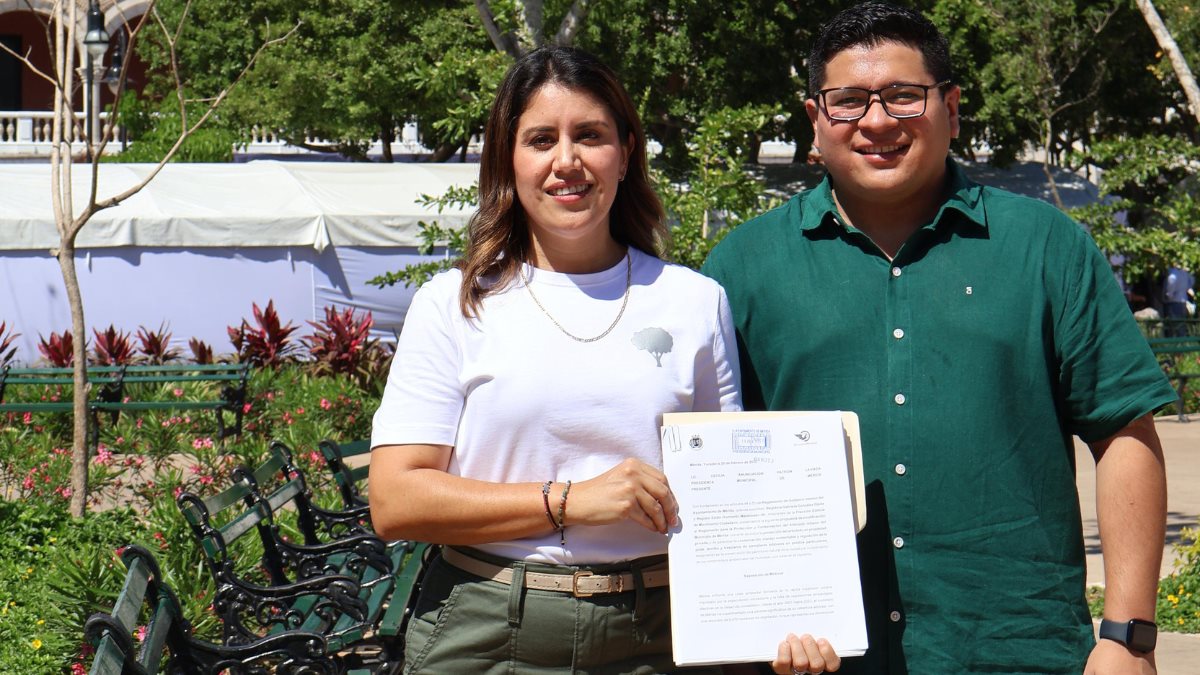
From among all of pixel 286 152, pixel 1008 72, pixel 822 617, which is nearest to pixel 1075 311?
pixel 822 617

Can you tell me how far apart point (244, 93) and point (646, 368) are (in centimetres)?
2408

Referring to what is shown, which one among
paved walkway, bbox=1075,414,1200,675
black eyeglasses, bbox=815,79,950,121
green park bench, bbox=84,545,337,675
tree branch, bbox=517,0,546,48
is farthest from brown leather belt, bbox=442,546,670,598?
tree branch, bbox=517,0,546,48

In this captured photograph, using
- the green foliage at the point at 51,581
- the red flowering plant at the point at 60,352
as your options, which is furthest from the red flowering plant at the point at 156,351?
the green foliage at the point at 51,581

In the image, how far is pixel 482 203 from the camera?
2703 mm

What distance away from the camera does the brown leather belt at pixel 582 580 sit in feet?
8.17

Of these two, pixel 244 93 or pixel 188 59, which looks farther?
pixel 188 59

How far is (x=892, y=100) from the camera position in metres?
2.63

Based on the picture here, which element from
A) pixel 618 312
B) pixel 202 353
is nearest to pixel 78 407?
pixel 618 312

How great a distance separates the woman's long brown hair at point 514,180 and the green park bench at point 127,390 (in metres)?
8.62

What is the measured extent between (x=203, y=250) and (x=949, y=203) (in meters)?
16.4

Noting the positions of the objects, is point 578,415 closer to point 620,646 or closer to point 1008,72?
point 620,646

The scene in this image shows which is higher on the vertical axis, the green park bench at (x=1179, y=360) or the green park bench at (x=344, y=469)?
the green park bench at (x=344, y=469)

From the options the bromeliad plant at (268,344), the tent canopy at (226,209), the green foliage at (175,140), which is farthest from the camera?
the green foliage at (175,140)

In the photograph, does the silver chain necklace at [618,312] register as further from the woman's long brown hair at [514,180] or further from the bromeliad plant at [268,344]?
the bromeliad plant at [268,344]
